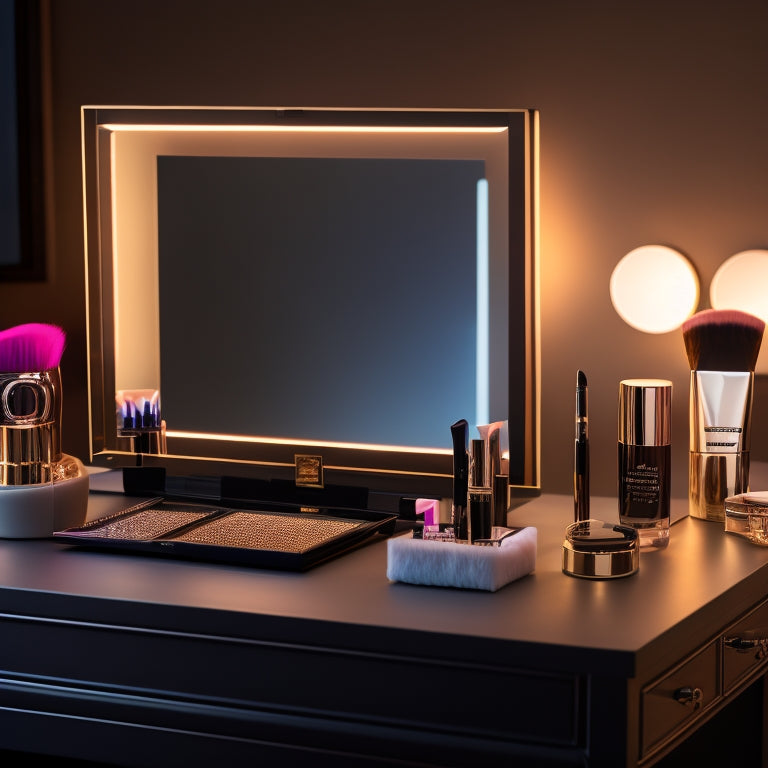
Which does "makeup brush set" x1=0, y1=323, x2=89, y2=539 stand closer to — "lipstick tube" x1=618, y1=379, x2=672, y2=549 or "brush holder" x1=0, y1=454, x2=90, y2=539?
"brush holder" x1=0, y1=454, x2=90, y2=539

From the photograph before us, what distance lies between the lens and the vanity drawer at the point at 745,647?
109cm

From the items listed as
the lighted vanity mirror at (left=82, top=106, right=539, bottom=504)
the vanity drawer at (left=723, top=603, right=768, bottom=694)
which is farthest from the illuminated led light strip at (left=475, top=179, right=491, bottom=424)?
the vanity drawer at (left=723, top=603, right=768, bottom=694)

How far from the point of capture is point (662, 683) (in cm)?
96

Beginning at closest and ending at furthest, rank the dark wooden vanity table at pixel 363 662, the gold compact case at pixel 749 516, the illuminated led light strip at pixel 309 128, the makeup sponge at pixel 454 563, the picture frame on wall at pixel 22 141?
1. the dark wooden vanity table at pixel 363 662
2. the makeup sponge at pixel 454 563
3. the gold compact case at pixel 749 516
4. the illuminated led light strip at pixel 309 128
5. the picture frame on wall at pixel 22 141

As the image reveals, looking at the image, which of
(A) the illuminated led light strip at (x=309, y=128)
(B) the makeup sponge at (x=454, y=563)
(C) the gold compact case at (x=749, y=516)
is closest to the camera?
(B) the makeup sponge at (x=454, y=563)

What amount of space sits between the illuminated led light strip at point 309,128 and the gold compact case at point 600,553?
1.65 ft

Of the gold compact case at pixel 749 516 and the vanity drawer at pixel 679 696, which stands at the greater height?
the gold compact case at pixel 749 516

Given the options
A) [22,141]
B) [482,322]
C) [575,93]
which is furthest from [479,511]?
[22,141]

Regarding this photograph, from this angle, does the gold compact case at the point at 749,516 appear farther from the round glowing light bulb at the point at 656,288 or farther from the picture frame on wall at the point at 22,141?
the picture frame on wall at the point at 22,141

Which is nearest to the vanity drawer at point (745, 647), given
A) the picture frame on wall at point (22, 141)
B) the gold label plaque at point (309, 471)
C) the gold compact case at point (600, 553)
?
the gold compact case at point (600, 553)

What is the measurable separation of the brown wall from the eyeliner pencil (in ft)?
0.90

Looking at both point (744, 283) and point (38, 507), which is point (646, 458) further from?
A: point (38, 507)

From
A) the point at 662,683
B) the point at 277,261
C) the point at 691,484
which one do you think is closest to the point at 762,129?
the point at 691,484

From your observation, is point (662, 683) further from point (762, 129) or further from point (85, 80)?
point (85, 80)
